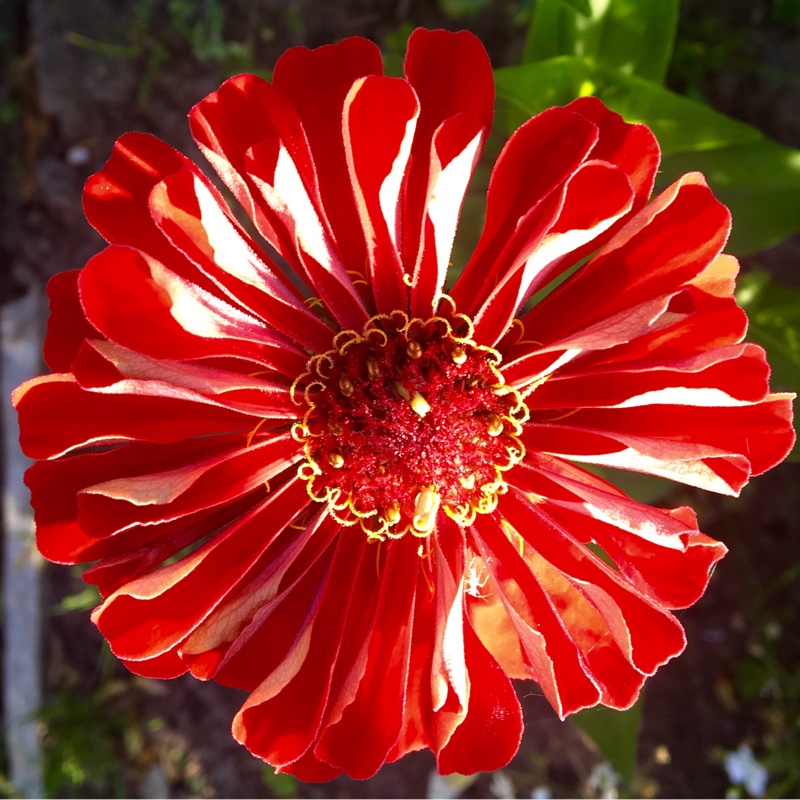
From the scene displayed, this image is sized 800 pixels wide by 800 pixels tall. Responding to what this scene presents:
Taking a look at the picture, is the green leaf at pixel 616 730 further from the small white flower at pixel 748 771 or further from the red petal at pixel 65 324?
the red petal at pixel 65 324

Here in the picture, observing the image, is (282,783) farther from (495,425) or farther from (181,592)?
(495,425)

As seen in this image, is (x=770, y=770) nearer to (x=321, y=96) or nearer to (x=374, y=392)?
(x=374, y=392)

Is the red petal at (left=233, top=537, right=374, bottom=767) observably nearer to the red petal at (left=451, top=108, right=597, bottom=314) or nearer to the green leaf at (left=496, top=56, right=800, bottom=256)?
the red petal at (left=451, top=108, right=597, bottom=314)

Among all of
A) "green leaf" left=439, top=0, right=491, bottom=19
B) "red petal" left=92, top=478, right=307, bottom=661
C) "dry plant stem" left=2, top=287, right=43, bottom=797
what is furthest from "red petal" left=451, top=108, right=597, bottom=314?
"dry plant stem" left=2, top=287, right=43, bottom=797

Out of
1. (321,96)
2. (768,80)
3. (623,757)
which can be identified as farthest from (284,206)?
(768,80)

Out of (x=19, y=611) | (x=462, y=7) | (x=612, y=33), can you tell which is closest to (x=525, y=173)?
(x=612, y=33)

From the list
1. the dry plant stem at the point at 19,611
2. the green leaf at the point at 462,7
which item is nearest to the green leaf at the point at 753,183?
the green leaf at the point at 462,7
